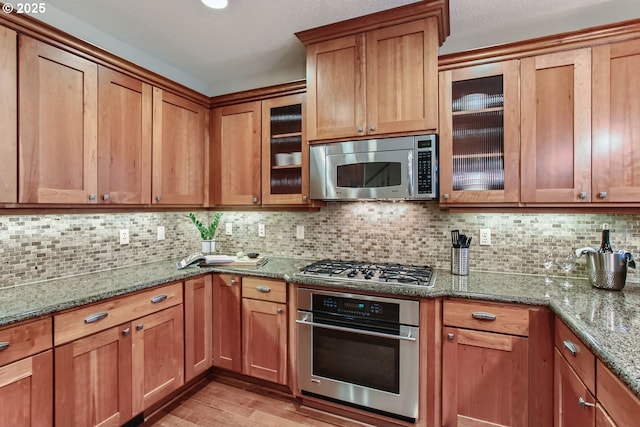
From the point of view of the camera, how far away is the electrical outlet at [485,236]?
2.20 m

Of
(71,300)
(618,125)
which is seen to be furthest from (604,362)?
(71,300)

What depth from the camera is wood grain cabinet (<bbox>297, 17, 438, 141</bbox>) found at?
1.97m

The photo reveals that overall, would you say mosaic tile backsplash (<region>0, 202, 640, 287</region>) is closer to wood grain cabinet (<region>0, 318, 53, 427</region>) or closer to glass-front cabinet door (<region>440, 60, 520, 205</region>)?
glass-front cabinet door (<region>440, 60, 520, 205</region>)

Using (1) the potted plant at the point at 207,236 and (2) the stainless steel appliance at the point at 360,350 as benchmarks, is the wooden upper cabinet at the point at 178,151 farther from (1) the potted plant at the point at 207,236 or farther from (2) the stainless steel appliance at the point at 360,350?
(2) the stainless steel appliance at the point at 360,350

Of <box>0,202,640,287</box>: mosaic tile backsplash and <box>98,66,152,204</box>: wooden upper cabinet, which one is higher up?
<box>98,66,152,204</box>: wooden upper cabinet

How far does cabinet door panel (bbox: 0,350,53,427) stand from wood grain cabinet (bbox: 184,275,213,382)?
825 millimetres

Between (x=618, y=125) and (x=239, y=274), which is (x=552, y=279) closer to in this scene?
(x=618, y=125)

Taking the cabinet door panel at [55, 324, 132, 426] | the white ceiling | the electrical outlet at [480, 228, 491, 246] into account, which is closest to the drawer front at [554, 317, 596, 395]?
the electrical outlet at [480, 228, 491, 246]

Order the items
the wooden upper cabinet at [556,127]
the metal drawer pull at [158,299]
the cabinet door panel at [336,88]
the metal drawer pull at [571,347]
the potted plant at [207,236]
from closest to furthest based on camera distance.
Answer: the metal drawer pull at [571,347]
the wooden upper cabinet at [556,127]
the metal drawer pull at [158,299]
the cabinet door panel at [336,88]
the potted plant at [207,236]

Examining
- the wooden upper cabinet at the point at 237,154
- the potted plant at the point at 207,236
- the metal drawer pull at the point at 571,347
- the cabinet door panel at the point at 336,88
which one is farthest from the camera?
the potted plant at the point at 207,236

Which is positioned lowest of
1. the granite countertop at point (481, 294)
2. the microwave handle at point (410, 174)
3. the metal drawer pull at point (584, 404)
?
the metal drawer pull at point (584, 404)

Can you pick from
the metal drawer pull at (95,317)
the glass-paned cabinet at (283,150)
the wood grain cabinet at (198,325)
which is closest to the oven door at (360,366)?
the wood grain cabinet at (198,325)

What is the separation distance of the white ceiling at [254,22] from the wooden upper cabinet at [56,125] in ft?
1.44

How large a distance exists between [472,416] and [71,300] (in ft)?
7.33
